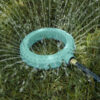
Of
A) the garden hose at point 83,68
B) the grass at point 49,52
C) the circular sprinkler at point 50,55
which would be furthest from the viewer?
the circular sprinkler at point 50,55

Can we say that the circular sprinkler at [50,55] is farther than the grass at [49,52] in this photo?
Yes

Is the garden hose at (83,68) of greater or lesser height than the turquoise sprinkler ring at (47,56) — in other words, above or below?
below

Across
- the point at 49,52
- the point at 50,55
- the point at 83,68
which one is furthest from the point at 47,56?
the point at 83,68

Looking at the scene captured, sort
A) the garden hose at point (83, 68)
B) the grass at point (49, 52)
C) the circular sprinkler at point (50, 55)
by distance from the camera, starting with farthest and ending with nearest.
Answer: the circular sprinkler at point (50, 55), the grass at point (49, 52), the garden hose at point (83, 68)

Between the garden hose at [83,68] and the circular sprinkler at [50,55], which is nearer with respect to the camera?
the garden hose at [83,68]

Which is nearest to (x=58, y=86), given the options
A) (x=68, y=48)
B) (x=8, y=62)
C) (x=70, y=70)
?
(x=70, y=70)

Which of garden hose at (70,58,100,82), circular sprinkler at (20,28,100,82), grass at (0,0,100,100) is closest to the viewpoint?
garden hose at (70,58,100,82)

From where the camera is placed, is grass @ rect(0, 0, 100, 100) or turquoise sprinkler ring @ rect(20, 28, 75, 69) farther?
turquoise sprinkler ring @ rect(20, 28, 75, 69)

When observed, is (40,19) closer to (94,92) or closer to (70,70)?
(70,70)
